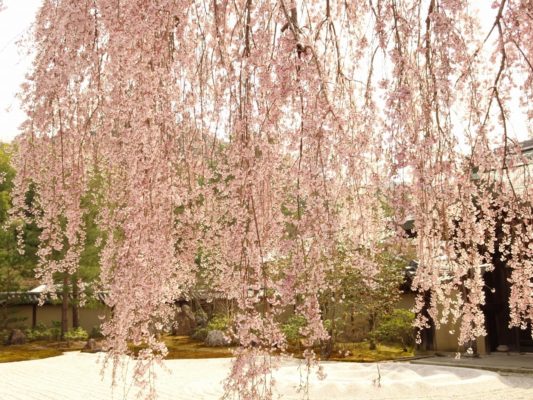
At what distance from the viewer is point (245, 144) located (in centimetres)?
219

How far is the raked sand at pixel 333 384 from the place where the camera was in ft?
27.8

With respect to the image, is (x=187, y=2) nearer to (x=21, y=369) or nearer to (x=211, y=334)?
(x=21, y=369)

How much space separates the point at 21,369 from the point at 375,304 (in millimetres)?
8050

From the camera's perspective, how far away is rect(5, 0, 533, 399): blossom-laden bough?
2236mm

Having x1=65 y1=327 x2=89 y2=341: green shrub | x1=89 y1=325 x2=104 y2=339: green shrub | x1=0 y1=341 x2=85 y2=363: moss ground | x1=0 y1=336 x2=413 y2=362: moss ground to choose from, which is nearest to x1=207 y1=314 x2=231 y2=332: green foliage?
x1=0 y1=336 x2=413 y2=362: moss ground

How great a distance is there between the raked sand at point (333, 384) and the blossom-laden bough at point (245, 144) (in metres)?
4.85

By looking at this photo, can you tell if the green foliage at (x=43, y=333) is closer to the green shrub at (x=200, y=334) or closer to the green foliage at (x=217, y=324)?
the green shrub at (x=200, y=334)

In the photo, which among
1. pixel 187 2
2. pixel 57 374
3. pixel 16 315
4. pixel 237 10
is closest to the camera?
pixel 187 2

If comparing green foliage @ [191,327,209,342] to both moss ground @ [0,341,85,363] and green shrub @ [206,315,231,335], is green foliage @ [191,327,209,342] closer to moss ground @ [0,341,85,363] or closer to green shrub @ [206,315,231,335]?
green shrub @ [206,315,231,335]

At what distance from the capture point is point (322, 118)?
222 cm

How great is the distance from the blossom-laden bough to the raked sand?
191 inches

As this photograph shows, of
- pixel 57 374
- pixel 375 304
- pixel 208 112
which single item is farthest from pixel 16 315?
pixel 208 112

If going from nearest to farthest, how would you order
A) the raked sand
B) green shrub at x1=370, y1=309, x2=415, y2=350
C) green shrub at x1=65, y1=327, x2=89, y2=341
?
the raked sand < green shrub at x1=370, y1=309, x2=415, y2=350 < green shrub at x1=65, y1=327, x2=89, y2=341

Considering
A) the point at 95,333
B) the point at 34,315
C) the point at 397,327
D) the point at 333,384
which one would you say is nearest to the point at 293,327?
the point at 397,327
